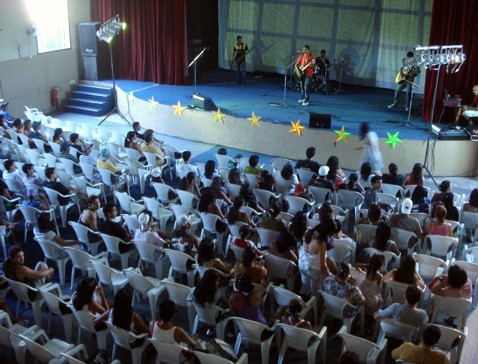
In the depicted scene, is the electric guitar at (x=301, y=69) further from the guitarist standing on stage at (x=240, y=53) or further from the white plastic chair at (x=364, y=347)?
the white plastic chair at (x=364, y=347)

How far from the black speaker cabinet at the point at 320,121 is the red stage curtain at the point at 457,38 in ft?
7.54

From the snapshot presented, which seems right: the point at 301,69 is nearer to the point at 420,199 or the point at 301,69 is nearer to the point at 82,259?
the point at 420,199

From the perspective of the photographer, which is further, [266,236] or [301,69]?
[301,69]

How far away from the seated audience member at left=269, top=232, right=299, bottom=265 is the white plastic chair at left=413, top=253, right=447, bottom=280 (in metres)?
1.36

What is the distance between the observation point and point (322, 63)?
47.5 ft

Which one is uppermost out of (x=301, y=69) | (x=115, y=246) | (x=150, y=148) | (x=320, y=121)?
(x=301, y=69)

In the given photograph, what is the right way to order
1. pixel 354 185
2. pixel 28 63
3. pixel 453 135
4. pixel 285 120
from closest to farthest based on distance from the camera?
pixel 354 185 → pixel 453 135 → pixel 285 120 → pixel 28 63

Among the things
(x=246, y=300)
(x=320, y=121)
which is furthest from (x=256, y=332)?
(x=320, y=121)

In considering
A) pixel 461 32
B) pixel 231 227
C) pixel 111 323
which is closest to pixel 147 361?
pixel 111 323

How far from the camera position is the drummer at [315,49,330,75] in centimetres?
1445

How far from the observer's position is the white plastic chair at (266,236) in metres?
7.36

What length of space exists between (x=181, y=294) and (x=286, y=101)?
854 centimetres

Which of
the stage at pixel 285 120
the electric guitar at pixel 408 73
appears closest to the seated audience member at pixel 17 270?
the stage at pixel 285 120

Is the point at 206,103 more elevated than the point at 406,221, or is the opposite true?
the point at 206,103
